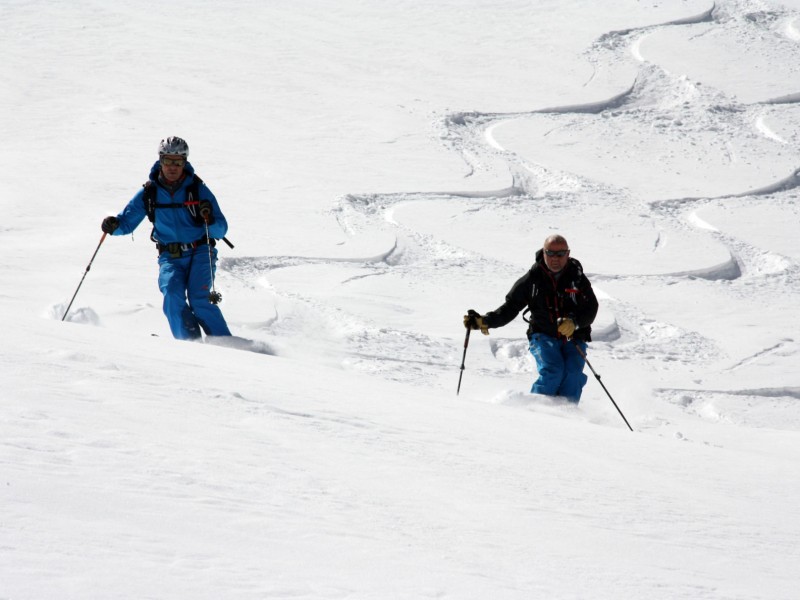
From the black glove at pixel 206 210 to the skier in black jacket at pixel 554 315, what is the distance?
2068 millimetres

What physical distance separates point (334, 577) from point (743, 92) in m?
18.3

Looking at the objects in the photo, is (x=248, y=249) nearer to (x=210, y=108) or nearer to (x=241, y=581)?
(x=210, y=108)

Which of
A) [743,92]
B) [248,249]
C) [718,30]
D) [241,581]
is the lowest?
[248,249]

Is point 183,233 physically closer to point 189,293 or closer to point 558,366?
point 189,293

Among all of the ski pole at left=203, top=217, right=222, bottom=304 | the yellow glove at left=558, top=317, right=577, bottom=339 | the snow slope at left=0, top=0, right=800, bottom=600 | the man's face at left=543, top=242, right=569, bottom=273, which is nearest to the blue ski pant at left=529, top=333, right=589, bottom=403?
the snow slope at left=0, top=0, right=800, bottom=600

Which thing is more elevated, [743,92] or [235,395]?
[743,92]

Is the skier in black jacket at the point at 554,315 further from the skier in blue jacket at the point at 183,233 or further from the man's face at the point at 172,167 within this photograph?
the man's face at the point at 172,167

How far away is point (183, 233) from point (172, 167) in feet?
1.84

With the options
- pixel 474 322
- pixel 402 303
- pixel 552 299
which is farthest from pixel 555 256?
pixel 402 303

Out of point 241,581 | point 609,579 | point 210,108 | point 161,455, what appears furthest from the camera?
point 210,108

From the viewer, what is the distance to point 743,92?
62.0ft

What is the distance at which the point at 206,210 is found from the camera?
7590mm

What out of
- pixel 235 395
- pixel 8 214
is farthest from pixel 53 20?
pixel 235 395

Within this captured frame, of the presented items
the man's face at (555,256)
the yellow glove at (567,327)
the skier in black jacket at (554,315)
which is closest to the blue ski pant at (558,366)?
the skier in black jacket at (554,315)
